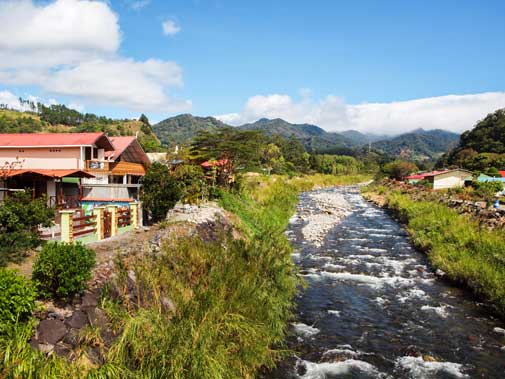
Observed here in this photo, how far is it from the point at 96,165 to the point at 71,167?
1729 mm

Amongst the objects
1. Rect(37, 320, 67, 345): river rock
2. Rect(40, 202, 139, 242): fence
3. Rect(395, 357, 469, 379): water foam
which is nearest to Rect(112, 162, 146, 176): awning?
Rect(40, 202, 139, 242): fence

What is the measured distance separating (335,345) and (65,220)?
900 centimetres

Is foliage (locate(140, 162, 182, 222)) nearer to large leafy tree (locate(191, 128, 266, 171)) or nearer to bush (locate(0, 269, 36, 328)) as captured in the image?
bush (locate(0, 269, 36, 328))

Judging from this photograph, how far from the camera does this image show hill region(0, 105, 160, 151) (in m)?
83.6

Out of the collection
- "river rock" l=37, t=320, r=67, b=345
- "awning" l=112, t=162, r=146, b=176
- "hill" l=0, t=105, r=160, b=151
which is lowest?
"river rock" l=37, t=320, r=67, b=345

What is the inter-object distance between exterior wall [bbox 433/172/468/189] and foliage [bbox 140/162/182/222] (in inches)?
1769

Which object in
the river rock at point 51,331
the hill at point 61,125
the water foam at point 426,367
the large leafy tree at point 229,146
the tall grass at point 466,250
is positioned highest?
the hill at point 61,125

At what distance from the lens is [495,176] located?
5116 cm

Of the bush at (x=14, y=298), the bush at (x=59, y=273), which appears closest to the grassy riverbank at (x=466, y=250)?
the bush at (x=59, y=273)

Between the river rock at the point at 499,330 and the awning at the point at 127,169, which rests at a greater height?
the awning at the point at 127,169

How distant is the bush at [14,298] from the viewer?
5.57 meters

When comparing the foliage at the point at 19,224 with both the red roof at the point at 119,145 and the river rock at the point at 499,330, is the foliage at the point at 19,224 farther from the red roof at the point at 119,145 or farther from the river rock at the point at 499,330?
the red roof at the point at 119,145

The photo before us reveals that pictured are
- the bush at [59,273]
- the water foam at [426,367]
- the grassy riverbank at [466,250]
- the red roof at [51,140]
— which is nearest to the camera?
the bush at [59,273]

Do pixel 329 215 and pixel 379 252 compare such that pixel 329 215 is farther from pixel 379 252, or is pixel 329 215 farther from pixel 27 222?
pixel 27 222
